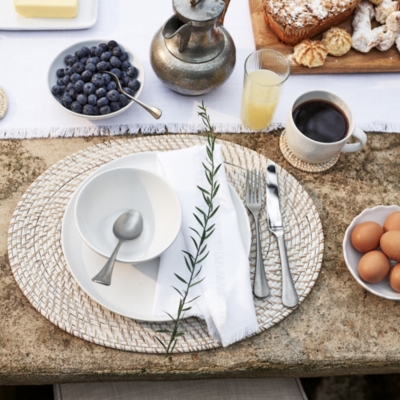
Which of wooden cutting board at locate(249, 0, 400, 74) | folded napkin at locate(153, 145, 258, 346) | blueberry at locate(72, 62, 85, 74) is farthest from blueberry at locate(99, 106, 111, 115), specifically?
wooden cutting board at locate(249, 0, 400, 74)

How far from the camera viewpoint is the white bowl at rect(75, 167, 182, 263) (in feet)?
2.90

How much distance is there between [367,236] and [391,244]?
5cm

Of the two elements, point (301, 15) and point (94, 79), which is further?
point (301, 15)

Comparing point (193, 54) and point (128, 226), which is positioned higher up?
point (193, 54)

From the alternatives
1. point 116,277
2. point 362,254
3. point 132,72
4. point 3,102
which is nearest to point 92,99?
point 132,72

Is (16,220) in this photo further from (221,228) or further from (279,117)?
(279,117)

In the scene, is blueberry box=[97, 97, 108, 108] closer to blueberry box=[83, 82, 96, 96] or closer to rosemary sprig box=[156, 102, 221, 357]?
blueberry box=[83, 82, 96, 96]

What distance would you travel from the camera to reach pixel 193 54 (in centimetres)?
109

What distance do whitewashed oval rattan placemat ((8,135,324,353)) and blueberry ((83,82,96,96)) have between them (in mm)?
128

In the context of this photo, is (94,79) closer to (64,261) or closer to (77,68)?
(77,68)

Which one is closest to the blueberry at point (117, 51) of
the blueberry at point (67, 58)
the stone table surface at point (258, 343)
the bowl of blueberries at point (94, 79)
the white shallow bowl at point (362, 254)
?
the bowl of blueberries at point (94, 79)

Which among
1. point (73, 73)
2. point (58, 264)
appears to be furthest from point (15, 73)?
point (58, 264)

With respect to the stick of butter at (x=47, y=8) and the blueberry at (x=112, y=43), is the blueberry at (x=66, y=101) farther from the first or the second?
the stick of butter at (x=47, y=8)

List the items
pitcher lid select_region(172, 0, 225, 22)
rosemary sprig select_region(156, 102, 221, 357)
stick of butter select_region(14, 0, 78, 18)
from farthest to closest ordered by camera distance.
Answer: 1. stick of butter select_region(14, 0, 78, 18)
2. pitcher lid select_region(172, 0, 225, 22)
3. rosemary sprig select_region(156, 102, 221, 357)
